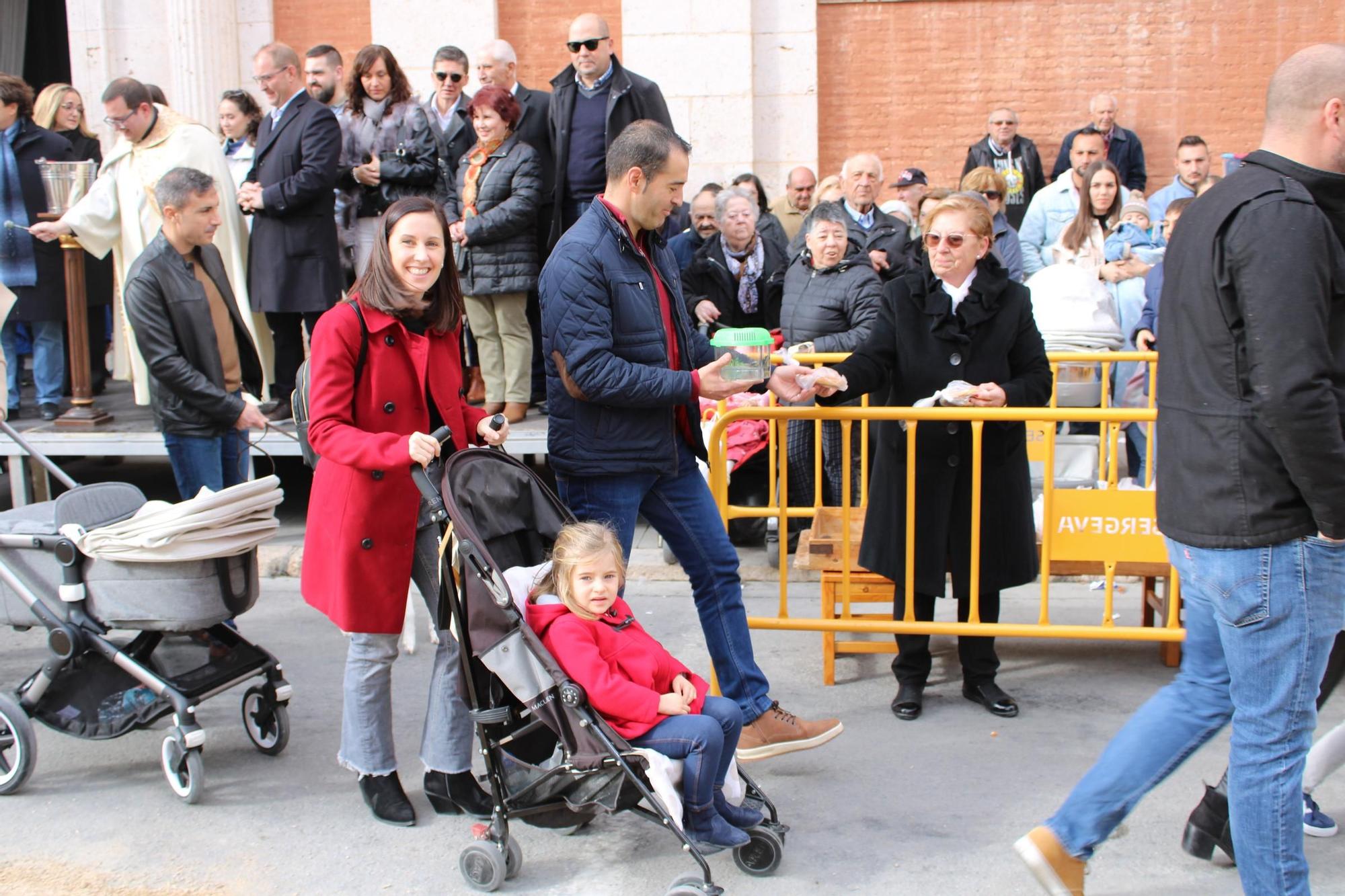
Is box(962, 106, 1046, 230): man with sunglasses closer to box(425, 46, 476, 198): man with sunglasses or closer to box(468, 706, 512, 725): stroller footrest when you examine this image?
box(425, 46, 476, 198): man with sunglasses

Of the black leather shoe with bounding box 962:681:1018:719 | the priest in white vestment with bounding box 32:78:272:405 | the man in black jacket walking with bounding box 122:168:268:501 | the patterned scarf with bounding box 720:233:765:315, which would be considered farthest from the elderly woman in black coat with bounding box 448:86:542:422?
the black leather shoe with bounding box 962:681:1018:719

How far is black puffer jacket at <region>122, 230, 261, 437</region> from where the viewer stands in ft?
18.1

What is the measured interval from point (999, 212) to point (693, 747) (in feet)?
18.6

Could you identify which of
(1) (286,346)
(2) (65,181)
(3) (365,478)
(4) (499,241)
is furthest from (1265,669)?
(2) (65,181)

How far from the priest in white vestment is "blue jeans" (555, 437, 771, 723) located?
145 inches

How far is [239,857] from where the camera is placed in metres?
4.11

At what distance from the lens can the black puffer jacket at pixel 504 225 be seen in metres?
7.61

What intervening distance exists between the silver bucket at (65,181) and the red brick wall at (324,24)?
4.38 m

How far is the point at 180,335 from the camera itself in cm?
560

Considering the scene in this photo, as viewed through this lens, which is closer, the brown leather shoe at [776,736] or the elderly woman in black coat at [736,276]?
the brown leather shoe at [776,736]

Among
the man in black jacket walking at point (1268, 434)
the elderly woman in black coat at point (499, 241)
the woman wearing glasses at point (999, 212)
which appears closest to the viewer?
the man in black jacket walking at point (1268, 434)

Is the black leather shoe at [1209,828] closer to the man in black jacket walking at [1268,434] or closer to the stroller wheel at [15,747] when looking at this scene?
the man in black jacket walking at [1268,434]

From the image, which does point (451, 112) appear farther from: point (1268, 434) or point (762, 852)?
point (1268, 434)

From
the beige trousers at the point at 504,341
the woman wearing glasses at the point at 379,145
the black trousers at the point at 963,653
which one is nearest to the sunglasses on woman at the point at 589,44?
the woman wearing glasses at the point at 379,145
